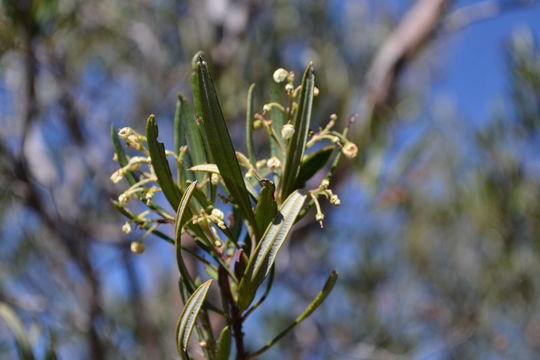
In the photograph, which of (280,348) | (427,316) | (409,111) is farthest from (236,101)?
(280,348)

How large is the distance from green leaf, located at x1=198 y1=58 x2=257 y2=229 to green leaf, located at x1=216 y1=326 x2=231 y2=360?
0.11 m

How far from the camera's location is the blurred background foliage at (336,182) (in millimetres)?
1269

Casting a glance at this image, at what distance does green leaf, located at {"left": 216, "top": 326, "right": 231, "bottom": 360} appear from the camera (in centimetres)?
39

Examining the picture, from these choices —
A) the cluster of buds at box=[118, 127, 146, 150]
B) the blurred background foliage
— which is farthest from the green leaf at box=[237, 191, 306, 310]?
the blurred background foliage

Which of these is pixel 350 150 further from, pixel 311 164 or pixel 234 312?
pixel 234 312

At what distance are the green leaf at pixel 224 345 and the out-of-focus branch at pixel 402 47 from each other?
3.99 ft

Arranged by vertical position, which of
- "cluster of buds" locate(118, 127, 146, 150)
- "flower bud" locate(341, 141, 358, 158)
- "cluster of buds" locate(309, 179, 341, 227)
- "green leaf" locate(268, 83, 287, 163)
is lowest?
"cluster of buds" locate(309, 179, 341, 227)

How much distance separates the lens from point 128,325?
2.07 m

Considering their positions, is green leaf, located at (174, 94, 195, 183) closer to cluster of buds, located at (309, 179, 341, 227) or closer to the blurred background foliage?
cluster of buds, located at (309, 179, 341, 227)

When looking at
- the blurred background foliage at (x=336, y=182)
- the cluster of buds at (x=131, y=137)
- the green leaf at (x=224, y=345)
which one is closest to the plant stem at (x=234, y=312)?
the green leaf at (x=224, y=345)

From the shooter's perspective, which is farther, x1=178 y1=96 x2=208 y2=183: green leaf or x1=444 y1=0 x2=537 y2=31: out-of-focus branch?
x1=444 y1=0 x2=537 y2=31: out-of-focus branch

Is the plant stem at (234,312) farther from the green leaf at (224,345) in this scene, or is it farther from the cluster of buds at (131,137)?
the cluster of buds at (131,137)

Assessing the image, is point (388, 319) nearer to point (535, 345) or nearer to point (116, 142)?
point (535, 345)

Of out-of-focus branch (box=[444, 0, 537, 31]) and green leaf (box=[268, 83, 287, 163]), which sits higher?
out-of-focus branch (box=[444, 0, 537, 31])
